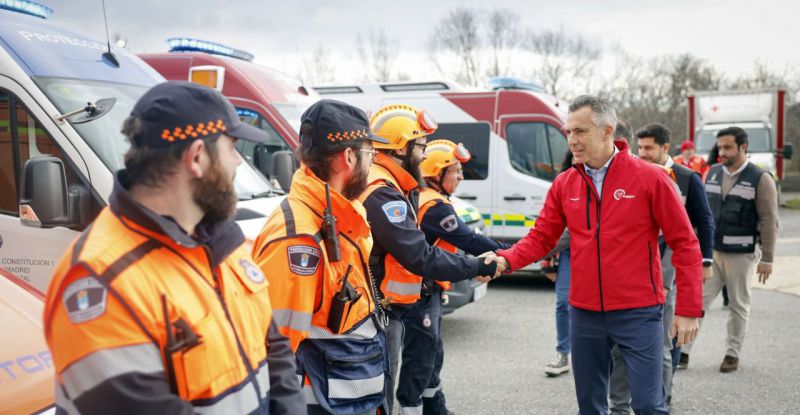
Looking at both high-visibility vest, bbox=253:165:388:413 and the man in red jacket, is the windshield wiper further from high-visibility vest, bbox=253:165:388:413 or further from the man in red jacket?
the man in red jacket

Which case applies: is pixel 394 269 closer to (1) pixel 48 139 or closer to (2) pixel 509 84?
(1) pixel 48 139

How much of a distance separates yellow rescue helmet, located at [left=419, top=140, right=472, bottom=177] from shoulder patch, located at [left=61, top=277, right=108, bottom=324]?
133 inches

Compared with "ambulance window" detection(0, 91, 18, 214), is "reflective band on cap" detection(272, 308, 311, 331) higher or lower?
lower

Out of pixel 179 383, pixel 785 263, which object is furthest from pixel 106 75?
pixel 785 263

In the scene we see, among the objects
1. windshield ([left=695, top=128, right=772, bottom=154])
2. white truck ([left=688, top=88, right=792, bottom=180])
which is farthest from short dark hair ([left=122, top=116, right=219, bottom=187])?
windshield ([left=695, top=128, right=772, bottom=154])

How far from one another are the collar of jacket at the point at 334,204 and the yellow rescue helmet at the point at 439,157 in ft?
6.62

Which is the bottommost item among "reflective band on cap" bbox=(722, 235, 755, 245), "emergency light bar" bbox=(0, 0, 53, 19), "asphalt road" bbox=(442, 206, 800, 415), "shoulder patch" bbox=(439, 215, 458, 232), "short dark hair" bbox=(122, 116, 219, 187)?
"asphalt road" bbox=(442, 206, 800, 415)

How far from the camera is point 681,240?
144 inches

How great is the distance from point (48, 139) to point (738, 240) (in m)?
5.73

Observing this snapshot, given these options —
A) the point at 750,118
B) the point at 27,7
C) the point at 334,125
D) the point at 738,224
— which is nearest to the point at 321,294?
the point at 334,125

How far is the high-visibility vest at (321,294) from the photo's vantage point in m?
2.52

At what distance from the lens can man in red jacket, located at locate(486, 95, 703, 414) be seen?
142 inches

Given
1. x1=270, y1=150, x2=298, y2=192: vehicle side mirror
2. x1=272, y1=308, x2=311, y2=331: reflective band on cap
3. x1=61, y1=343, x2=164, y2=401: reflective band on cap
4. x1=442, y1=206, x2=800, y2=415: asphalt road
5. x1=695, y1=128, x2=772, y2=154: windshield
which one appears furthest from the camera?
x1=695, y1=128, x2=772, y2=154: windshield

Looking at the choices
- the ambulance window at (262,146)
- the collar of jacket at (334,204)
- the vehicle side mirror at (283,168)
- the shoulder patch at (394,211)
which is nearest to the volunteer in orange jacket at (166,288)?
the collar of jacket at (334,204)
